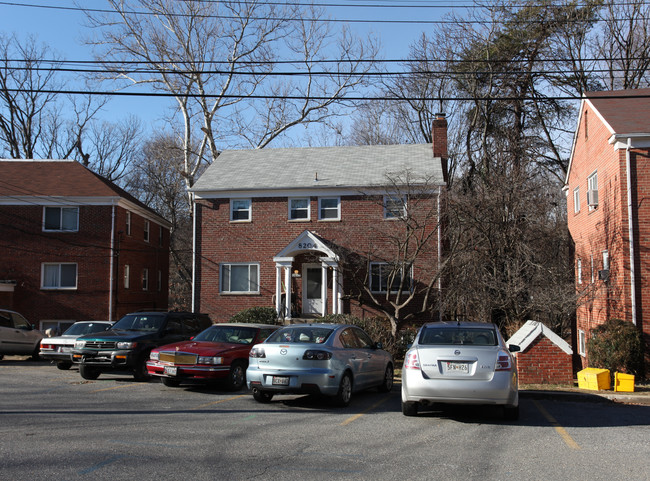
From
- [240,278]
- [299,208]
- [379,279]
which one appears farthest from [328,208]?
[240,278]

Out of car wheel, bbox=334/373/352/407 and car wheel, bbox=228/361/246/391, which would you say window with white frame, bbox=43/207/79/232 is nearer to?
car wheel, bbox=228/361/246/391

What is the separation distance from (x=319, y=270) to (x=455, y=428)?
18126 millimetres

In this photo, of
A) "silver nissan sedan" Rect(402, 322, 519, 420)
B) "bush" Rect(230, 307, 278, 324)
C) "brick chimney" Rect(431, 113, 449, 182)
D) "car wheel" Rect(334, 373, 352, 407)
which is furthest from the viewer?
"brick chimney" Rect(431, 113, 449, 182)

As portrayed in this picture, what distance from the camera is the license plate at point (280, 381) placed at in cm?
1050

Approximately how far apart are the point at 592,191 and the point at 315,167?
12.8m

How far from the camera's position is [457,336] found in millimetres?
10078

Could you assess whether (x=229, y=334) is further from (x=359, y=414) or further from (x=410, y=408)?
(x=410, y=408)

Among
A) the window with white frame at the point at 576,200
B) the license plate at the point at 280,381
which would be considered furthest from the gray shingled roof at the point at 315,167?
the license plate at the point at 280,381

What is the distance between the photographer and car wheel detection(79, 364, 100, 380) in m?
14.7

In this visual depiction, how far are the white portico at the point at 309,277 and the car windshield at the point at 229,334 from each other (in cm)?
1028

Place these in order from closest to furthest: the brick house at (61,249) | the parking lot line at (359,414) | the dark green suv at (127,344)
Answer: the parking lot line at (359,414), the dark green suv at (127,344), the brick house at (61,249)

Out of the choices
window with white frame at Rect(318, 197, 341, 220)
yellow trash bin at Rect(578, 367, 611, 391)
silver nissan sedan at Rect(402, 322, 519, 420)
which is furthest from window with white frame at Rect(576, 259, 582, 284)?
silver nissan sedan at Rect(402, 322, 519, 420)

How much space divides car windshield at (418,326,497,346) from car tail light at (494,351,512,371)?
0.38 m

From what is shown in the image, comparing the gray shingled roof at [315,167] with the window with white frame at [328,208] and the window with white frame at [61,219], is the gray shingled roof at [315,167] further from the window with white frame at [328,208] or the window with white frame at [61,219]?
the window with white frame at [61,219]
